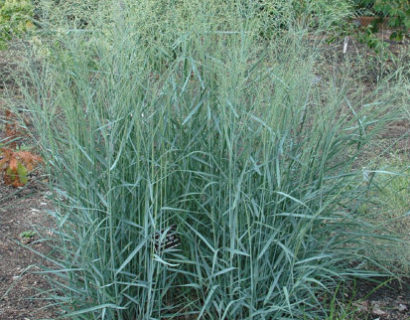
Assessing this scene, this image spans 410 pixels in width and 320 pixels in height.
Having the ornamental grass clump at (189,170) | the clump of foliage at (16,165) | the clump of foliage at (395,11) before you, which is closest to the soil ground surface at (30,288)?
the ornamental grass clump at (189,170)

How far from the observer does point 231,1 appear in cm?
293

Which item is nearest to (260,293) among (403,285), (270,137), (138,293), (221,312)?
(221,312)

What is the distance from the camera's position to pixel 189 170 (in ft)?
9.21

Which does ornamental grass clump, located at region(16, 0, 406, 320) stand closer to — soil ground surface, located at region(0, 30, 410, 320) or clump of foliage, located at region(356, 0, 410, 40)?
soil ground surface, located at region(0, 30, 410, 320)

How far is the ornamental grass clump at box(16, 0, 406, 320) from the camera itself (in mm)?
2668

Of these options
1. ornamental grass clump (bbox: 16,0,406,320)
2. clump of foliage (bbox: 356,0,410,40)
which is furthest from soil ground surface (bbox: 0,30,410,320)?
clump of foliage (bbox: 356,0,410,40)

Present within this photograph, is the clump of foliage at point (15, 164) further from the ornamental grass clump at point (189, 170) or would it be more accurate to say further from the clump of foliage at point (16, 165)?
the ornamental grass clump at point (189, 170)

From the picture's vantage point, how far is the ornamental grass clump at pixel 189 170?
2.67 meters

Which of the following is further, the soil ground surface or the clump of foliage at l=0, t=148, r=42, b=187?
the clump of foliage at l=0, t=148, r=42, b=187

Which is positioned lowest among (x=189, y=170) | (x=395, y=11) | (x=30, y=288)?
(x=30, y=288)

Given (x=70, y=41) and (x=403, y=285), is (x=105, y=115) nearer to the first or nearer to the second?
(x=70, y=41)

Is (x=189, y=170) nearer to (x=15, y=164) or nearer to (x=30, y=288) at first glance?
(x=30, y=288)

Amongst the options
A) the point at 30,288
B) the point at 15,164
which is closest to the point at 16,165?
the point at 15,164

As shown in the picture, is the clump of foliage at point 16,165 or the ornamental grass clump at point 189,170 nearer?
the ornamental grass clump at point 189,170
